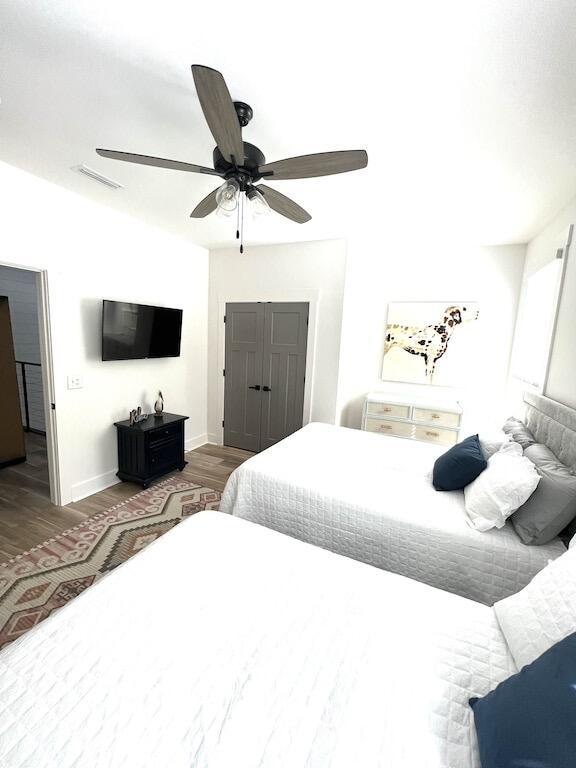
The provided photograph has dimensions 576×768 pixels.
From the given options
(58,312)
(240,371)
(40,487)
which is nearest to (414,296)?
(240,371)

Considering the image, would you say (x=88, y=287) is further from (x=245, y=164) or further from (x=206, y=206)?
(x=245, y=164)

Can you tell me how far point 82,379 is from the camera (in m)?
2.85

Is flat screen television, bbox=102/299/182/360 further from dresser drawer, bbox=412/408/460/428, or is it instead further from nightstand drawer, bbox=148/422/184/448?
dresser drawer, bbox=412/408/460/428

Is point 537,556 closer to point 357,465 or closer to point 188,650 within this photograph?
point 357,465

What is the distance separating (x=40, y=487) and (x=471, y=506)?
3.60m

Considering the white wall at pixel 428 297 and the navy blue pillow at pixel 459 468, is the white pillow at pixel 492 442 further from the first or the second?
the white wall at pixel 428 297

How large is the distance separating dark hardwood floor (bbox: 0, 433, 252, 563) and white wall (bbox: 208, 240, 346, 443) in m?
1.35

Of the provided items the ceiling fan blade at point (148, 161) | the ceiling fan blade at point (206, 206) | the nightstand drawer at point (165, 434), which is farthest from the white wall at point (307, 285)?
the ceiling fan blade at point (148, 161)

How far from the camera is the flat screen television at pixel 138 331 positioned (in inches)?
113

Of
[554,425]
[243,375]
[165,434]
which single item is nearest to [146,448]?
[165,434]

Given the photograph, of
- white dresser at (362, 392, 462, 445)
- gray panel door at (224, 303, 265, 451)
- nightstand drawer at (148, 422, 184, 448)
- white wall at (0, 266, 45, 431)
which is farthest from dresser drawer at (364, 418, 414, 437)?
white wall at (0, 266, 45, 431)

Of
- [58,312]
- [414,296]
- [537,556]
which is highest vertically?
[414,296]

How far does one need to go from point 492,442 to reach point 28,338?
5596 millimetres

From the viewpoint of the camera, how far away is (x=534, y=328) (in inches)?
114
